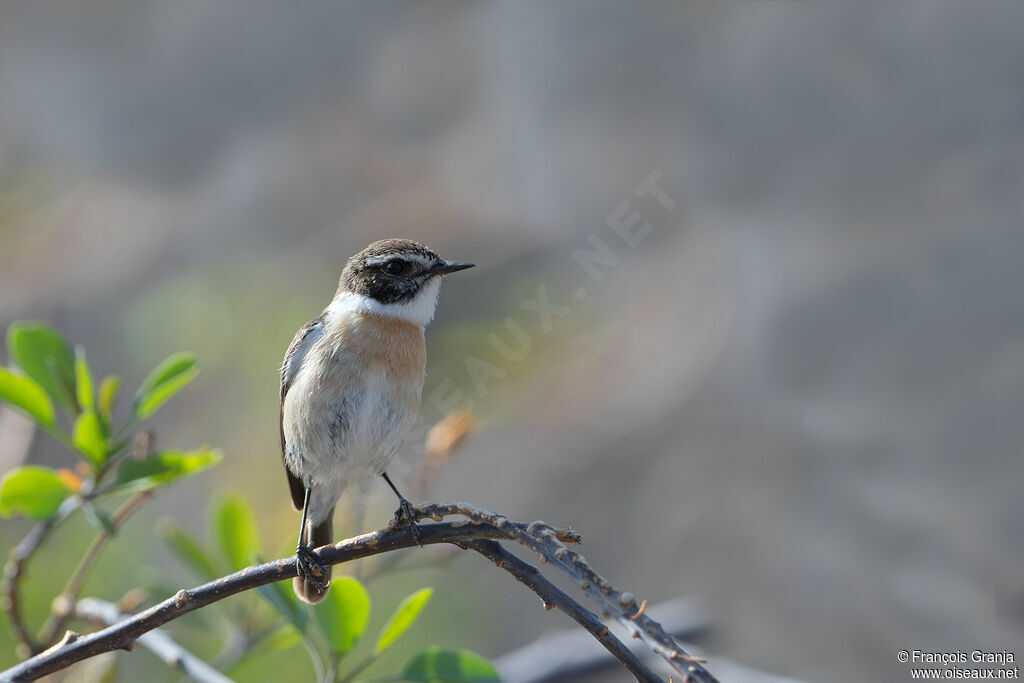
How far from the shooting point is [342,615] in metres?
1.37

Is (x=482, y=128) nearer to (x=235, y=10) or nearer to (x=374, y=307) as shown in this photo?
(x=235, y=10)

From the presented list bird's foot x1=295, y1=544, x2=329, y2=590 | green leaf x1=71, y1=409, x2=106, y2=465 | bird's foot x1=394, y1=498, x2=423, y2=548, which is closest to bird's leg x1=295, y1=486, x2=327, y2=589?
bird's foot x1=295, y1=544, x2=329, y2=590

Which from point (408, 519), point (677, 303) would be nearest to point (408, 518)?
point (408, 519)

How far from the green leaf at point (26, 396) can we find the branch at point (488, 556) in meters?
0.49

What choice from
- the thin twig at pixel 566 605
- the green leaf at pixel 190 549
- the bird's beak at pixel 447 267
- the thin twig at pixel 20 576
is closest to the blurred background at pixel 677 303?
the green leaf at pixel 190 549

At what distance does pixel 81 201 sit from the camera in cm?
747

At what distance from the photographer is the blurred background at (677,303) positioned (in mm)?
4000

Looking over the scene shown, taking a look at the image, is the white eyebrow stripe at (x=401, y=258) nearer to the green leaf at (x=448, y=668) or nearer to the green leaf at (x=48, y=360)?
the green leaf at (x=48, y=360)

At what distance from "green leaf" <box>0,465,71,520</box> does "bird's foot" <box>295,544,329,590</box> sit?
38 cm

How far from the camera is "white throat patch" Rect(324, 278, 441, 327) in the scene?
7.05 ft

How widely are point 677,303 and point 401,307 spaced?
3.35 meters

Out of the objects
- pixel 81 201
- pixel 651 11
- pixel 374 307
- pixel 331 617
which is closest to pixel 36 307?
pixel 81 201

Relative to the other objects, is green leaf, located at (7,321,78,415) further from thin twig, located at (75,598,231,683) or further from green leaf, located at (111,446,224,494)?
thin twig, located at (75,598,231,683)

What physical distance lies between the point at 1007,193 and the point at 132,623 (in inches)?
154
